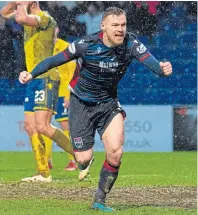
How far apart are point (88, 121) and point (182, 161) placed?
765 cm

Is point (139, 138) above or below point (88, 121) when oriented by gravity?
below

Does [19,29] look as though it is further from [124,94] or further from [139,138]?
[139,138]

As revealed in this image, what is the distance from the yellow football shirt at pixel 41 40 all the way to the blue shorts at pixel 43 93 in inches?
3.5

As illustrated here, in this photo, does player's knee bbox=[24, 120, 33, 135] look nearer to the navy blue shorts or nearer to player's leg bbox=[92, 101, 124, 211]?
the navy blue shorts

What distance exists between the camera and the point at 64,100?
547 inches

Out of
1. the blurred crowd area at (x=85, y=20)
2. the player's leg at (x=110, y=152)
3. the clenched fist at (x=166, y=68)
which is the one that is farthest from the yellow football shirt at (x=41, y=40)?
the blurred crowd area at (x=85, y=20)

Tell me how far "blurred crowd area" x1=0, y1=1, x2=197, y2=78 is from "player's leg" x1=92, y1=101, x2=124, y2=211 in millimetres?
13024

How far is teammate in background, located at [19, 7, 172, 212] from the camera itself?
25.9 ft

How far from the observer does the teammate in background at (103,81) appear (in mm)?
7883

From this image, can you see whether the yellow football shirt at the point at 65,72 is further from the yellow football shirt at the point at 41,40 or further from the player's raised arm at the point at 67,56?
the player's raised arm at the point at 67,56

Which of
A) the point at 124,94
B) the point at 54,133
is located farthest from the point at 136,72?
the point at 54,133

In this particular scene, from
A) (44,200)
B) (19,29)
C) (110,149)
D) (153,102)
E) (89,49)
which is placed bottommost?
(153,102)

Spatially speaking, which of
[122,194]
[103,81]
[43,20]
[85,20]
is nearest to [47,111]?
[43,20]

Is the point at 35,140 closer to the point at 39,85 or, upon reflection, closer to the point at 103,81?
the point at 39,85
